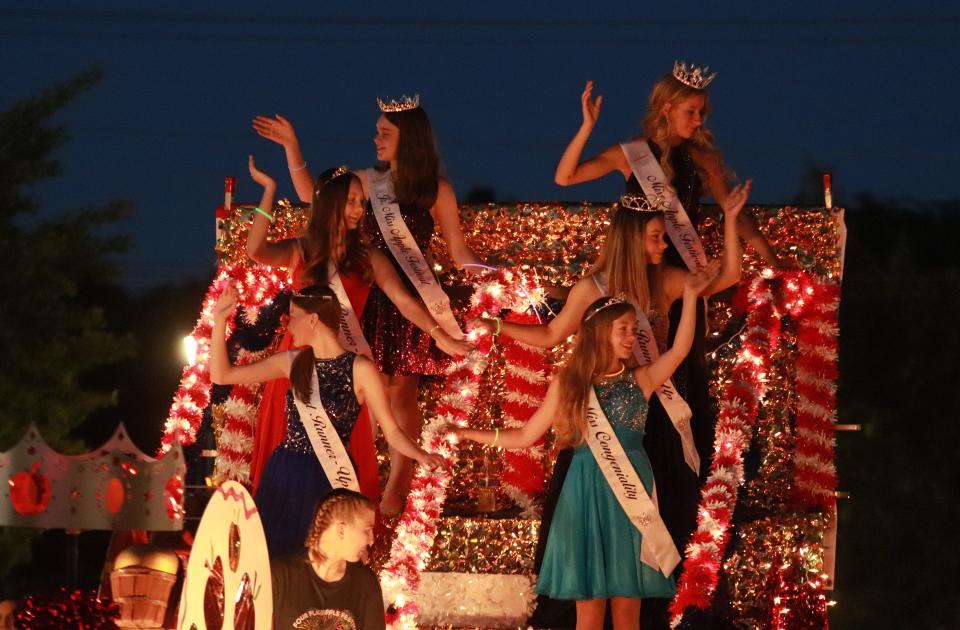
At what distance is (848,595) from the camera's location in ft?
47.9

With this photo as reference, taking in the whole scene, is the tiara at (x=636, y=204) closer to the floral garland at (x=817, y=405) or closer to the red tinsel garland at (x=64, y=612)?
the floral garland at (x=817, y=405)

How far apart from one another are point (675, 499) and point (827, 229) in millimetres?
1801

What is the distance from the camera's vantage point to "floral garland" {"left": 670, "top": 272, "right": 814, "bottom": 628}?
7.48 metres

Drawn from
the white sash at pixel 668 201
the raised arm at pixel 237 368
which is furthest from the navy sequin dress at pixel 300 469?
the white sash at pixel 668 201

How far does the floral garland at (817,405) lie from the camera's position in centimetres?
863

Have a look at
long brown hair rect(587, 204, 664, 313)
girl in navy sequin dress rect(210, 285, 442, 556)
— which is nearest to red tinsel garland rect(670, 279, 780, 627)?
long brown hair rect(587, 204, 664, 313)

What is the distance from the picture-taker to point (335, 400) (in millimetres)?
7242

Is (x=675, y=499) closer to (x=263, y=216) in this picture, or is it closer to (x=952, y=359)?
(x=263, y=216)

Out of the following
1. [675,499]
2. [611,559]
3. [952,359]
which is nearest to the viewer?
[611,559]

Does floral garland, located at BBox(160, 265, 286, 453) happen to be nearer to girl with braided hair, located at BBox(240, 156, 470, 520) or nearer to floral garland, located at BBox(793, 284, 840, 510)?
girl with braided hair, located at BBox(240, 156, 470, 520)

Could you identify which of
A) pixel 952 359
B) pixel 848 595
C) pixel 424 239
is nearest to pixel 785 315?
pixel 424 239

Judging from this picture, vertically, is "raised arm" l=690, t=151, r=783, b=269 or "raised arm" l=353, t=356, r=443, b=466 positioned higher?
"raised arm" l=690, t=151, r=783, b=269

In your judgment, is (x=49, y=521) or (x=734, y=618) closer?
(x=49, y=521)

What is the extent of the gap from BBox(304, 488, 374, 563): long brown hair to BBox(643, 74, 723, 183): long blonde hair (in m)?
2.81
